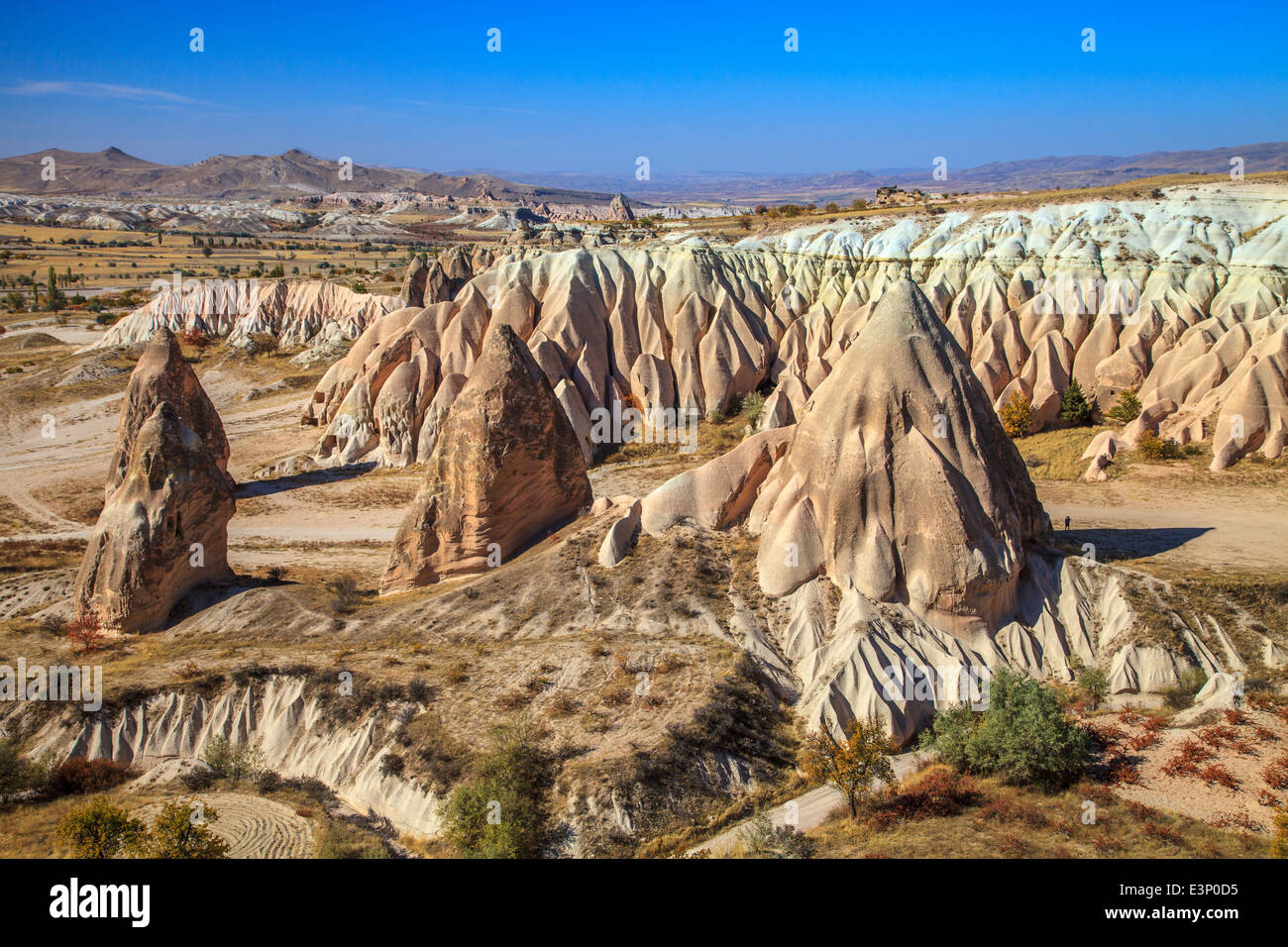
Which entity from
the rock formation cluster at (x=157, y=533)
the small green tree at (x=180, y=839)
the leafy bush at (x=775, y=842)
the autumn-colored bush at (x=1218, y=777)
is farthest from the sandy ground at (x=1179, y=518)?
the rock formation cluster at (x=157, y=533)

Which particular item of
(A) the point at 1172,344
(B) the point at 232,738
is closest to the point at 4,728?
(B) the point at 232,738

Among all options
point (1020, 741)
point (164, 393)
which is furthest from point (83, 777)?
point (1020, 741)

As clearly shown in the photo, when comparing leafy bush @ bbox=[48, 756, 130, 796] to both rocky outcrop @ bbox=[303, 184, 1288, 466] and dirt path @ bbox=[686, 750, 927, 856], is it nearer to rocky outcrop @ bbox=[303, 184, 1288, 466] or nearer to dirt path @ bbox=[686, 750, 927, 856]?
dirt path @ bbox=[686, 750, 927, 856]

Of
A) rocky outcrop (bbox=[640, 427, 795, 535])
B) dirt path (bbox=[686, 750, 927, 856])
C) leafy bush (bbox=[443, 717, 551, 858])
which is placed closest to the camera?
leafy bush (bbox=[443, 717, 551, 858])

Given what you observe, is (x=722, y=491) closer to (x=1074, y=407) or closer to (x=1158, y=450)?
(x=1158, y=450)

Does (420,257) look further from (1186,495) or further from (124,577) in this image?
(1186,495)

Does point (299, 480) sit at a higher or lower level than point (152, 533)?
lower

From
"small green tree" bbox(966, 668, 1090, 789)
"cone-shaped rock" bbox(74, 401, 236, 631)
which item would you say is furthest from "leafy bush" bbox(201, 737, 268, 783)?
"small green tree" bbox(966, 668, 1090, 789)
